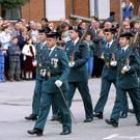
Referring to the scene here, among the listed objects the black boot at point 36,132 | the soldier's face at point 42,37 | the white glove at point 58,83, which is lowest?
the black boot at point 36,132

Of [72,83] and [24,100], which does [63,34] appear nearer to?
[72,83]

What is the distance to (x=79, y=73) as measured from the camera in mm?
15508

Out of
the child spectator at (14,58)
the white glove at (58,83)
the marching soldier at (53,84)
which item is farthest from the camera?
the child spectator at (14,58)

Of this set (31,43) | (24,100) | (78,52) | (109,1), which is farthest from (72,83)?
(109,1)

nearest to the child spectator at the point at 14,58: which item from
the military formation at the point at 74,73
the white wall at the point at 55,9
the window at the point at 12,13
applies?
the military formation at the point at 74,73

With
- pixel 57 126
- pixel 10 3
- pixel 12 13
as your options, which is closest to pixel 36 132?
pixel 57 126

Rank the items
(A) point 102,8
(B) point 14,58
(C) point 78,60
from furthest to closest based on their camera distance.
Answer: (A) point 102,8 < (B) point 14,58 < (C) point 78,60

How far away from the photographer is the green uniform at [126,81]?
1451cm

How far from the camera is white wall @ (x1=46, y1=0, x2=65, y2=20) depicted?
1548 inches

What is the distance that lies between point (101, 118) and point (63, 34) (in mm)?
2051

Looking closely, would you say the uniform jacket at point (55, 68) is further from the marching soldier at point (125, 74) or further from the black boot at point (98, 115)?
the black boot at point (98, 115)

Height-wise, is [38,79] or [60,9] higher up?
[60,9]

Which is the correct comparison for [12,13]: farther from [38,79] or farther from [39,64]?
[39,64]

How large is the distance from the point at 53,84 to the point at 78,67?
Answer: 1.97 m
